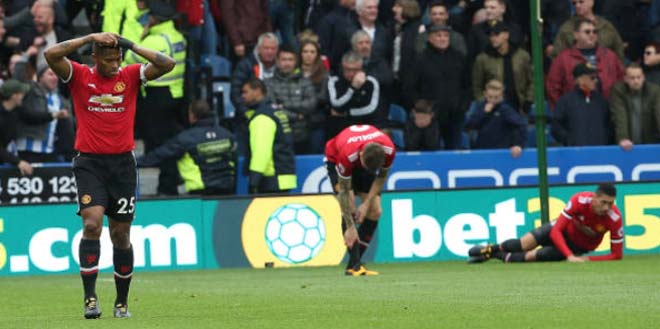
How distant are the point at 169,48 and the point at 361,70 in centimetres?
276

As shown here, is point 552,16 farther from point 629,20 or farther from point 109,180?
point 109,180

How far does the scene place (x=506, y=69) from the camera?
22.8 meters

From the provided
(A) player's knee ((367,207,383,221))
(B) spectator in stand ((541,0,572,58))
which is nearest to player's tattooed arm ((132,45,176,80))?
(A) player's knee ((367,207,383,221))

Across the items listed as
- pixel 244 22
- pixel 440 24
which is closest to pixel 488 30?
pixel 440 24

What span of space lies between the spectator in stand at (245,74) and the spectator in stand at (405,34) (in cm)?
195

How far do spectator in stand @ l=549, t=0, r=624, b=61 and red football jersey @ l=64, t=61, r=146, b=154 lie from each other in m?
12.5

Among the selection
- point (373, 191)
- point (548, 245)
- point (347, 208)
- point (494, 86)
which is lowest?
point (548, 245)

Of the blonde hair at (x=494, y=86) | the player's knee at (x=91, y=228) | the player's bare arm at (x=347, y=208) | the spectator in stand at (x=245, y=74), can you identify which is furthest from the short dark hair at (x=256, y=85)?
the player's knee at (x=91, y=228)

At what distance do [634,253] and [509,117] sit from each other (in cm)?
279

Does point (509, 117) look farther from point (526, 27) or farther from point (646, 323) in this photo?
point (646, 323)

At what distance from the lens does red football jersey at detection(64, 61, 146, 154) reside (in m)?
11.6

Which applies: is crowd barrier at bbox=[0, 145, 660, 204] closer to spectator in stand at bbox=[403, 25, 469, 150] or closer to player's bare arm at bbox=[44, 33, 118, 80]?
spectator in stand at bbox=[403, 25, 469, 150]

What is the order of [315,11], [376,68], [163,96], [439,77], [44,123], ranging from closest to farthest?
[44,123] → [163,96] → [376,68] → [439,77] → [315,11]

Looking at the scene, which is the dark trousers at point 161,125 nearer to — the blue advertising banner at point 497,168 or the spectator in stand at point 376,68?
the blue advertising banner at point 497,168
